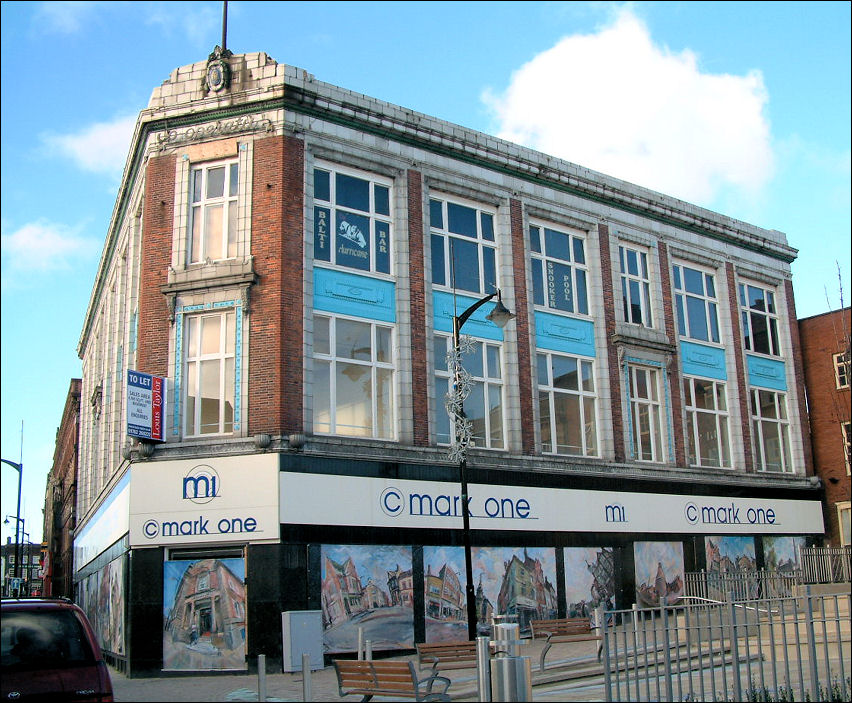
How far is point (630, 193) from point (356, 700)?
2101cm

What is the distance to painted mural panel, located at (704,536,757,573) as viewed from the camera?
100 ft

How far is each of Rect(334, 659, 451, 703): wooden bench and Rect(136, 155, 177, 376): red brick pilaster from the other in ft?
37.3

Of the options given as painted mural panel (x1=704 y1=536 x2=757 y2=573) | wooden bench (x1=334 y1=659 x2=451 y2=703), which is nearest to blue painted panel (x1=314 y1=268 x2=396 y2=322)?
wooden bench (x1=334 y1=659 x2=451 y2=703)

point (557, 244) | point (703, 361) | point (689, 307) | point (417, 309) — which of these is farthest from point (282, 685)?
point (689, 307)

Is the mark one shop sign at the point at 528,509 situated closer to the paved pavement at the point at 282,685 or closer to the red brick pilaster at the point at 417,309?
the red brick pilaster at the point at 417,309

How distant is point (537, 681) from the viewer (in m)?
17.3

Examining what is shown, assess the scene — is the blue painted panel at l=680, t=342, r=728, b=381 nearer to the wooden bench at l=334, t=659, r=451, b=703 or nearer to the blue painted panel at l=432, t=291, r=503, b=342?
the blue painted panel at l=432, t=291, r=503, b=342

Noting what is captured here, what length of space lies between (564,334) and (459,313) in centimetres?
421

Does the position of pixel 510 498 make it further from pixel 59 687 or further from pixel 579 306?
pixel 59 687

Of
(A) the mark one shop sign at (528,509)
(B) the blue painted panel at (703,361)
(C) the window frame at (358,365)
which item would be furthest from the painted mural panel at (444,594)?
(B) the blue painted panel at (703,361)

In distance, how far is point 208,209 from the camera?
24.3 m

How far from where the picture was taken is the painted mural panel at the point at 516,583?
2472 centimetres

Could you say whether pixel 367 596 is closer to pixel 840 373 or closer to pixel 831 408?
pixel 831 408

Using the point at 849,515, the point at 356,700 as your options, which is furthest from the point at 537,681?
the point at 849,515
